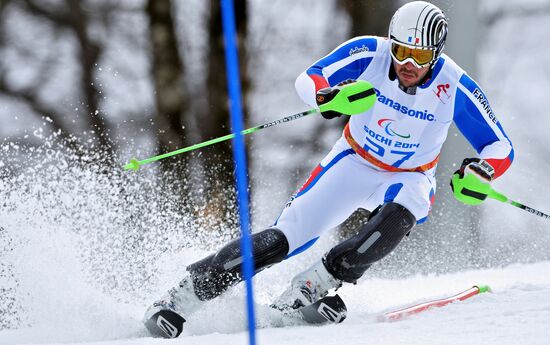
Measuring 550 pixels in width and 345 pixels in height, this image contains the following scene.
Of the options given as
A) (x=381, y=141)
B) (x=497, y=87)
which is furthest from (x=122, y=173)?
(x=497, y=87)

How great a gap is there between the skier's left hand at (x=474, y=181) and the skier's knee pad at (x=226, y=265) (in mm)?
845

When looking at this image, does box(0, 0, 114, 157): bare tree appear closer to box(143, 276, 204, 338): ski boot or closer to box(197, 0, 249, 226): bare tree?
box(197, 0, 249, 226): bare tree

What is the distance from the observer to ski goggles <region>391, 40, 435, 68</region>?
4.31 m

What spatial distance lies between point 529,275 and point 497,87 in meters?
7.97

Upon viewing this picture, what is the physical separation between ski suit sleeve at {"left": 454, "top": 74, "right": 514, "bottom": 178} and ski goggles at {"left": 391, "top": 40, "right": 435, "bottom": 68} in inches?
9.2

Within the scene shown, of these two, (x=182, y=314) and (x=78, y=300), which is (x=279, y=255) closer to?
(x=182, y=314)

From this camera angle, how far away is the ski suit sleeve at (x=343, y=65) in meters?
4.47

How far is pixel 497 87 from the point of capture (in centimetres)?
1329

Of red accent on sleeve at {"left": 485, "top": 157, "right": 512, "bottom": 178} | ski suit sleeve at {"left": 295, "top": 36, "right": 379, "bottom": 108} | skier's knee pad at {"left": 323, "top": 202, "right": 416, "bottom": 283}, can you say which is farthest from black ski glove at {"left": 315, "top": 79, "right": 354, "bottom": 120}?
red accent on sleeve at {"left": 485, "top": 157, "right": 512, "bottom": 178}

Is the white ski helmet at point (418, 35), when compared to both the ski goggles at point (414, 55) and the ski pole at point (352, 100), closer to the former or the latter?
the ski goggles at point (414, 55)

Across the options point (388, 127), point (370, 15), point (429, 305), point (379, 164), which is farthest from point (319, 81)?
point (370, 15)

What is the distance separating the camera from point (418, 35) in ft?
14.0

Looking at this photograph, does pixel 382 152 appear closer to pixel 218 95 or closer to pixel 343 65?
pixel 343 65

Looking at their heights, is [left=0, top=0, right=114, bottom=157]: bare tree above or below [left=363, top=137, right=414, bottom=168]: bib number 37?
below
